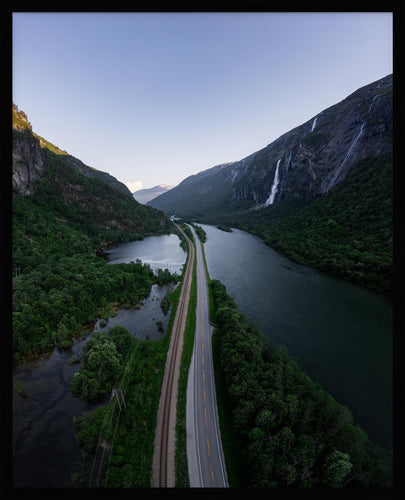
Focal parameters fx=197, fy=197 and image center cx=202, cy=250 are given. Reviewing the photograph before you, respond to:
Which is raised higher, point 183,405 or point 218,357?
point 218,357

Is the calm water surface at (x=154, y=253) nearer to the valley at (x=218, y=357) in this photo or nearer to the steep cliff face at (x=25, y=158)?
the valley at (x=218, y=357)

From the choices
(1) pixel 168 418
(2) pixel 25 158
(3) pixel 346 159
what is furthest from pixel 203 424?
(3) pixel 346 159

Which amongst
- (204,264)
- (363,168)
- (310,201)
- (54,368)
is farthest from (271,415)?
(310,201)

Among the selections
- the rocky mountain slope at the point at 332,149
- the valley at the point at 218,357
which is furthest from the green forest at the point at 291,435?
the rocky mountain slope at the point at 332,149

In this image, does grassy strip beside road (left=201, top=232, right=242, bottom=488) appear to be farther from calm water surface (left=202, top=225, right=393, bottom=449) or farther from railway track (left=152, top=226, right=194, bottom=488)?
calm water surface (left=202, top=225, right=393, bottom=449)

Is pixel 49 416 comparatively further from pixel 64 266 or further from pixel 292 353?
pixel 64 266
